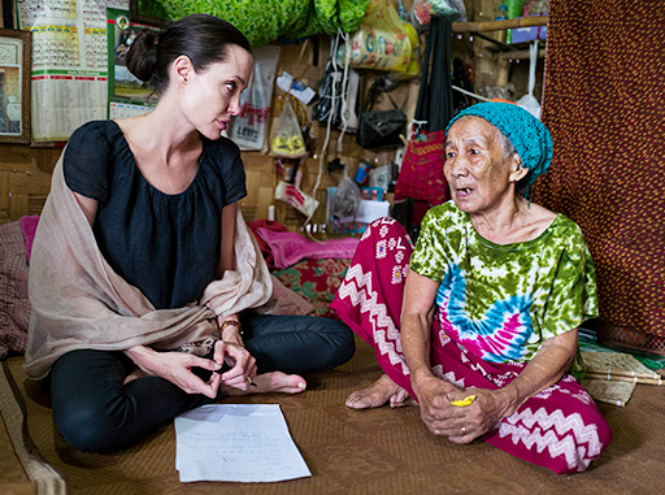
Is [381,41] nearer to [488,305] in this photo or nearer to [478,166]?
[478,166]

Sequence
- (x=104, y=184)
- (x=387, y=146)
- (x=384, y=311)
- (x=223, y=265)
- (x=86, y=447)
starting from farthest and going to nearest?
1. (x=387, y=146)
2. (x=223, y=265)
3. (x=384, y=311)
4. (x=104, y=184)
5. (x=86, y=447)

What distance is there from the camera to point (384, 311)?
1.72 metres

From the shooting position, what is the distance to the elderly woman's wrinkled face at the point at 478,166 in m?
1.52

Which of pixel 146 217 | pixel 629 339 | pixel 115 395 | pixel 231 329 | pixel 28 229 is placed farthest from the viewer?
pixel 629 339

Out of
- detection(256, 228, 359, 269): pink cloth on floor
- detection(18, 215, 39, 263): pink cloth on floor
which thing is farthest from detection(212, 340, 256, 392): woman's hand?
detection(256, 228, 359, 269): pink cloth on floor

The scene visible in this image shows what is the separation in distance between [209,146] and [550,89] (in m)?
1.56

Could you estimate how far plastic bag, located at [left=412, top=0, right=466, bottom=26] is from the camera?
3.40 m

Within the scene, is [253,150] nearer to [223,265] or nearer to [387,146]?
[387,146]

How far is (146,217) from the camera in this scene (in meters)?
1.58

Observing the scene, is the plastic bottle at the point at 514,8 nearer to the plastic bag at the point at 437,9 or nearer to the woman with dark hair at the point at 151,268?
the plastic bag at the point at 437,9

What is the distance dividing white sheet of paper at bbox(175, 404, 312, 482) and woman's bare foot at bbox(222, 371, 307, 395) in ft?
0.37

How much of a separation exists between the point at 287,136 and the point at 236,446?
2.03m

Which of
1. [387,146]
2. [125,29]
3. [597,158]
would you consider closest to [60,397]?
[125,29]

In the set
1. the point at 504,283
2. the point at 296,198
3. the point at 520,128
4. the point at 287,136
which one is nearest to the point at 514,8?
the point at 287,136
